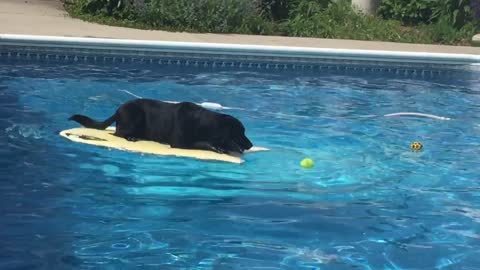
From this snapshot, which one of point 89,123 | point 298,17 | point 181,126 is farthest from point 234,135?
point 298,17

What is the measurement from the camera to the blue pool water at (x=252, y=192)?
4520 millimetres

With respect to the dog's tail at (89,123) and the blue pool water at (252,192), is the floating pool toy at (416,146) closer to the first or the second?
the blue pool water at (252,192)

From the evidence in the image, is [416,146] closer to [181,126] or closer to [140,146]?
[181,126]

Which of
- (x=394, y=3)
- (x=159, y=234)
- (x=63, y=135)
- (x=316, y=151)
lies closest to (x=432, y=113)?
(x=316, y=151)

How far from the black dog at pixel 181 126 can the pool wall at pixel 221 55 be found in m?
4.85

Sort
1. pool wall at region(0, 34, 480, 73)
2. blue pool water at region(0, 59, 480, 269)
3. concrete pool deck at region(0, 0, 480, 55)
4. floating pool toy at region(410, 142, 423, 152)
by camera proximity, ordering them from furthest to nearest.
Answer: concrete pool deck at region(0, 0, 480, 55)
pool wall at region(0, 34, 480, 73)
floating pool toy at region(410, 142, 423, 152)
blue pool water at region(0, 59, 480, 269)

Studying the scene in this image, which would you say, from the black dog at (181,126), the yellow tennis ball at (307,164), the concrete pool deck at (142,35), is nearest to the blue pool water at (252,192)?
the yellow tennis ball at (307,164)

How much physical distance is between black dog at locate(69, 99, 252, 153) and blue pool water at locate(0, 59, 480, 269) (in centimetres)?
21

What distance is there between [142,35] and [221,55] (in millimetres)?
1680

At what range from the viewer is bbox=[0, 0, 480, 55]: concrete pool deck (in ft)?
41.3

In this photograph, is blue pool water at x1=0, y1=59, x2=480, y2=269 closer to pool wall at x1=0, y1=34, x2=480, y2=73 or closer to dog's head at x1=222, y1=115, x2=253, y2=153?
dog's head at x1=222, y1=115, x2=253, y2=153

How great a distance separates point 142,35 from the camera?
12883 millimetres

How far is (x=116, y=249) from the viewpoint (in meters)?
4.45

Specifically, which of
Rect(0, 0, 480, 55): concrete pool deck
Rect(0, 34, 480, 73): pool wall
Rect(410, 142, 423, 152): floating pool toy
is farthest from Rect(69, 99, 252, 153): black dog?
Rect(0, 0, 480, 55): concrete pool deck
